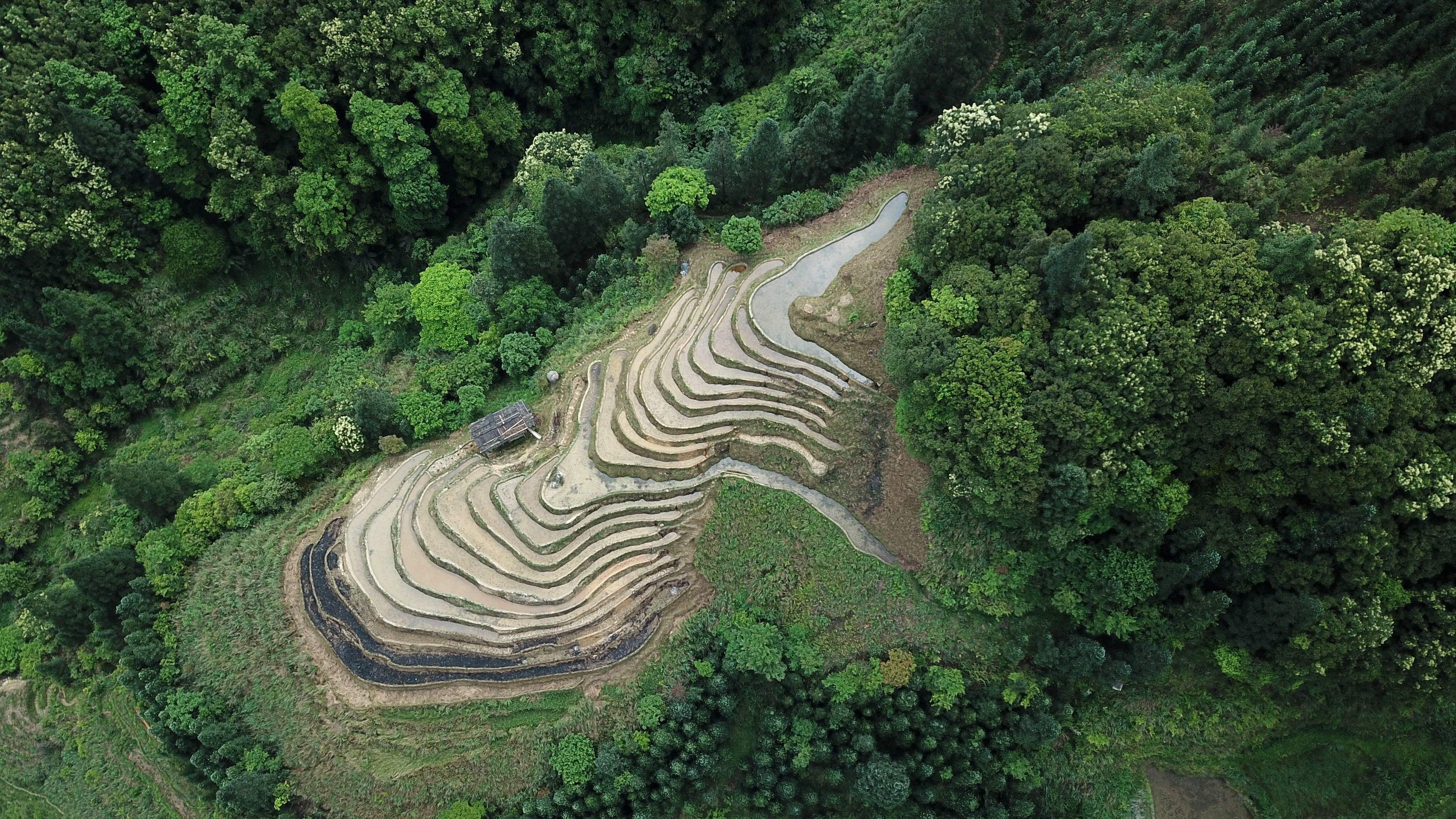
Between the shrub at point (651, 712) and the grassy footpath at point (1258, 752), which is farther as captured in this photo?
the shrub at point (651, 712)

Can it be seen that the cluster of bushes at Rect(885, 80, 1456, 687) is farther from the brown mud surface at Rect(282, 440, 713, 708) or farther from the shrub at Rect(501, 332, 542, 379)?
the shrub at Rect(501, 332, 542, 379)

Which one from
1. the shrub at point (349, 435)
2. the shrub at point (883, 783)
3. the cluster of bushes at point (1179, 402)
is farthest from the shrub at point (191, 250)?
the shrub at point (883, 783)

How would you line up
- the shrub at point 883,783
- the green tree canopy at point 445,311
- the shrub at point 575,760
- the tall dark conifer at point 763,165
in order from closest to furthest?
1. the shrub at point 883,783
2. the shrub at point 575,760
3. the tall dark conifer at point 763,165
4. the green tree canopy at point 445,311

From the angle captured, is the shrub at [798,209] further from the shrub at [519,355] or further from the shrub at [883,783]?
the shrub at [883,783]

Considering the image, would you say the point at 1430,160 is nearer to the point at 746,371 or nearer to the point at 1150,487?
the point at 1150,487

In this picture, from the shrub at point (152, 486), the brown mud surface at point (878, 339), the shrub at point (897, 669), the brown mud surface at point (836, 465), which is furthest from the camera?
the shrub at point (152, 486)

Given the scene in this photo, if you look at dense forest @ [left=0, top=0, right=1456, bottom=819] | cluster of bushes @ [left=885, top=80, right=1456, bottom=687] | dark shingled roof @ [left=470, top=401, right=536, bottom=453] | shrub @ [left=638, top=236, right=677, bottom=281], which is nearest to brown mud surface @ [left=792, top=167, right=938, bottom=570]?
dense forest @ [left=0, top=0, right=1456, bottom=819]
